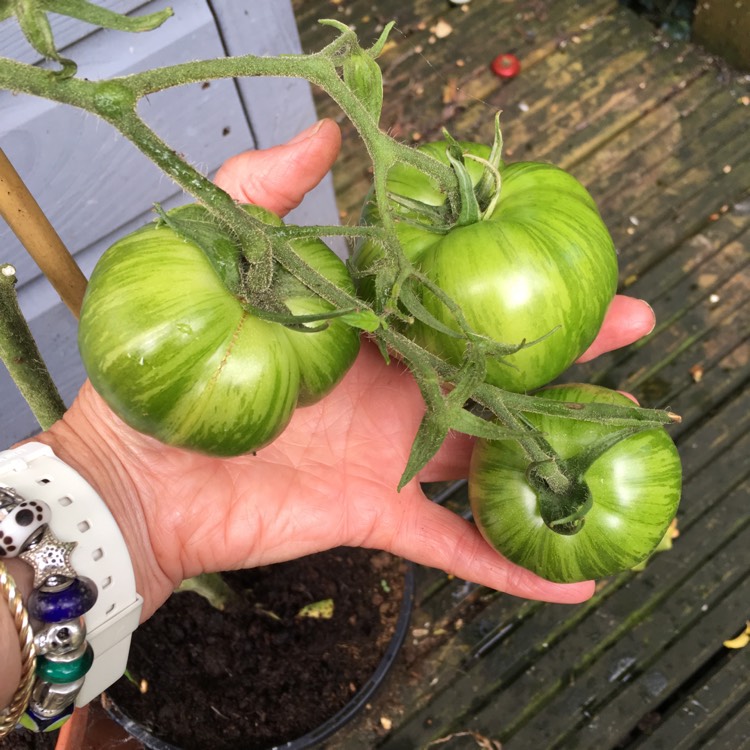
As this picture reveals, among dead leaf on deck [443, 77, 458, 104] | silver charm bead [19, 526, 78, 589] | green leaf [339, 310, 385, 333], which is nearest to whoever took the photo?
green leaf [339, 310, 385, 333]

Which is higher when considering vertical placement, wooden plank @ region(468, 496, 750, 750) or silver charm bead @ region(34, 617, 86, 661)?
silver charm bead @ region(34, 617, 86, 661)

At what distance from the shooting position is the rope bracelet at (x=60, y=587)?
847 mm

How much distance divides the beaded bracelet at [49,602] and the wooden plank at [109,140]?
75 cm

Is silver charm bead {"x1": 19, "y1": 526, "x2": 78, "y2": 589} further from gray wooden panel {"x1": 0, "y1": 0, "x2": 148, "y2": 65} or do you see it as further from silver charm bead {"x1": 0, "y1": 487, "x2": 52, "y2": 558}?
gray wooden panel {"x1": 0, "y1": 0, "x2": 148, "y2": 65}

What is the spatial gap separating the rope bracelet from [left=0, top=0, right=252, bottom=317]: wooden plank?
0.64 m

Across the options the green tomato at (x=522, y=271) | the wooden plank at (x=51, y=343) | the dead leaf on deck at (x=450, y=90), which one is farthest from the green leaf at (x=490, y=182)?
the dead leaf on deck at (x=450, y=90)

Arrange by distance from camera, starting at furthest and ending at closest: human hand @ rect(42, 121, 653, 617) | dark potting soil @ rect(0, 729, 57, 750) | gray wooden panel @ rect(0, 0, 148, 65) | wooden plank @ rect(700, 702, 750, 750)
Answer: wooden plank @ rect(700, 702, 750, 750) → dark potting soil @ rect(0, 729, 57, 750) → gray wooden panel @ rect(0, 0, 148, 65) → human hand @ rect(42, 121, 653, 617)

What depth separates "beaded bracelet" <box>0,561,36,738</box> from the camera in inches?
31.9

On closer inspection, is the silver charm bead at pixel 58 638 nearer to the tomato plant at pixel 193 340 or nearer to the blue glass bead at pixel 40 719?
the blue glass bead at pixel 40 719

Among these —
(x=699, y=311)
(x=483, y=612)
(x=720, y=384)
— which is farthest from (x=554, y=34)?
(x=483, y=612)

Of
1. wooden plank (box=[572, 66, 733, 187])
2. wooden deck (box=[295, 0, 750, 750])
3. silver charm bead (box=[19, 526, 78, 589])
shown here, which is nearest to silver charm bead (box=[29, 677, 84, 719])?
silver charm bead (box=[19, 526, 78, 589])

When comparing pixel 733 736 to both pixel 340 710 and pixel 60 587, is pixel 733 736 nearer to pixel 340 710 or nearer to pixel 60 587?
pixel 340 710

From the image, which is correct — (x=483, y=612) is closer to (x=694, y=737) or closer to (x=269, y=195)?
(x=694, y=737)

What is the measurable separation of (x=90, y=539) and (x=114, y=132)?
0.85m
